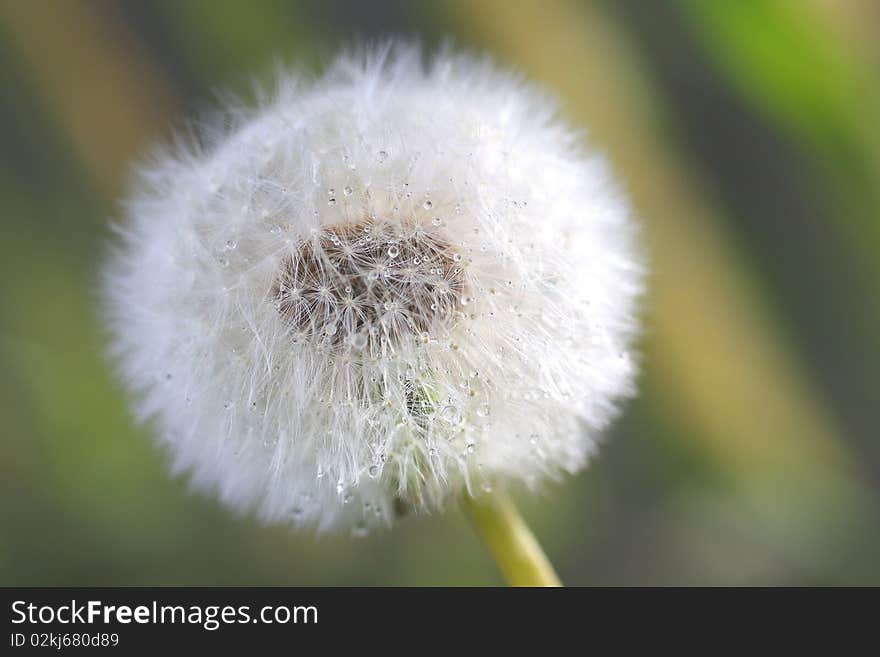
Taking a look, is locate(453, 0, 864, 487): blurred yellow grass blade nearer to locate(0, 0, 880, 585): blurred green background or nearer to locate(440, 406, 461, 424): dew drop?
locate(0, 0, 880, 585): blurred green background

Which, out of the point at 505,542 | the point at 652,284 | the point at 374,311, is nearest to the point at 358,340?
the point at 374,311

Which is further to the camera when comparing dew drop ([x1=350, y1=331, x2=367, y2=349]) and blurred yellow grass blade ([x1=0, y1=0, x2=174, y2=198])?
blurred yellow grass blade ([x1=0, y1=0, x2=174, y2=198])

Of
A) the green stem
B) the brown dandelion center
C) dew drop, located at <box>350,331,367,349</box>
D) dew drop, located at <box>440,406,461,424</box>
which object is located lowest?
the green stem

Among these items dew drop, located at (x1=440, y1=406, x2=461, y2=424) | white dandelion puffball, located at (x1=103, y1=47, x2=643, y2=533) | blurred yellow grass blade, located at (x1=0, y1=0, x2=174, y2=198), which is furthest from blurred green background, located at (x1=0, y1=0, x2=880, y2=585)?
dew drop, located at (x1=440, y1=406, x2=461, y2=424)

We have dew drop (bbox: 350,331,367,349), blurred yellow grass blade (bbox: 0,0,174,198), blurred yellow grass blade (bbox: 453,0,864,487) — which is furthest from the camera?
blurred yellow grass blade (bbox: 453,0,864,487)

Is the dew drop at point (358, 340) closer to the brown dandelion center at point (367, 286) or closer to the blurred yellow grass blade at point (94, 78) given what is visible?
the brown dandelion center at point (367, 286)

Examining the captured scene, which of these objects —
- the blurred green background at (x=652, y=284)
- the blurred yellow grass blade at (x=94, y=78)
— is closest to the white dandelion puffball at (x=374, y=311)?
the blurred green background at (x=652, y=284)

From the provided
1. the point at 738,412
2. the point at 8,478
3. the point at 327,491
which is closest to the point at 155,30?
the point at 8,478
